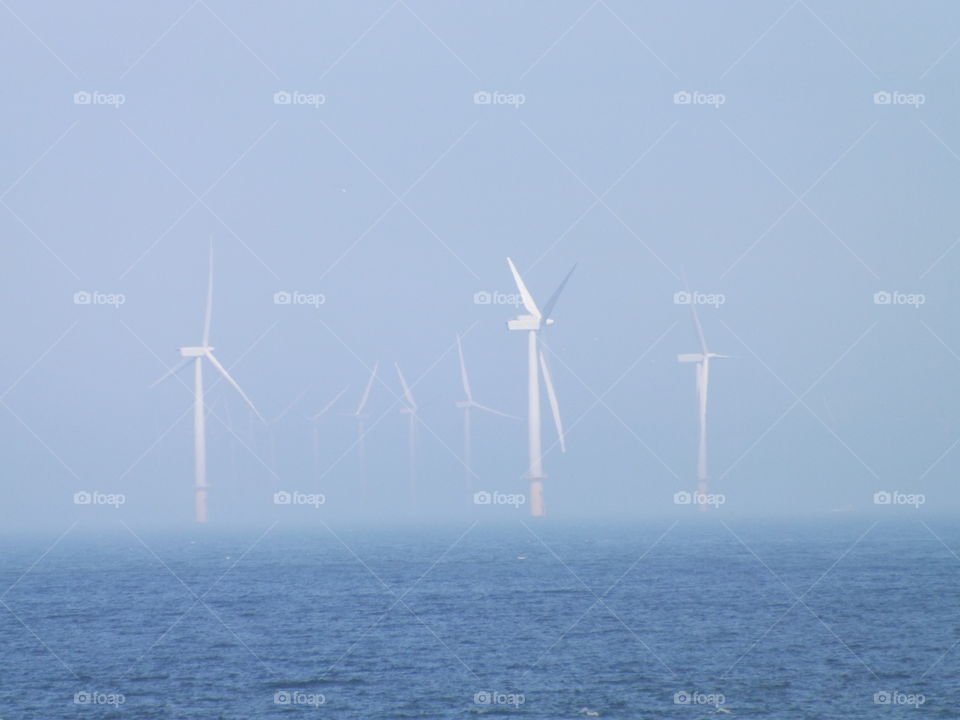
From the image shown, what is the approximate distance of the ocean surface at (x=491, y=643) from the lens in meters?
61.1

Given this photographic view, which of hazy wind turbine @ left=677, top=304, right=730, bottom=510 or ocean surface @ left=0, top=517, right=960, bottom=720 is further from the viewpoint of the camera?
hazy wind turbine @ left=677, top=304, right=730, bottom=510

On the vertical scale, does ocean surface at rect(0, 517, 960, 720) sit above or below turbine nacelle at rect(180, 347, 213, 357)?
below

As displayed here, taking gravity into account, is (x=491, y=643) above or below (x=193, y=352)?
below

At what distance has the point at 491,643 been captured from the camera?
7994cm

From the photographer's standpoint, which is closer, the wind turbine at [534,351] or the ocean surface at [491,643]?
the ocean surface at [491,643]

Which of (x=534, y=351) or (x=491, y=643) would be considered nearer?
(x=491, y=643)

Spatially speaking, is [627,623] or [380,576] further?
[380,576]

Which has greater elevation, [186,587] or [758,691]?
[186,587]

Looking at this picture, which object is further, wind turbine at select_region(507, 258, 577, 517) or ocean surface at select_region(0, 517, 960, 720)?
wind turbine at select_region(507, 258, 577, 517)

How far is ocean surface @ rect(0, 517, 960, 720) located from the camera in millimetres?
61094

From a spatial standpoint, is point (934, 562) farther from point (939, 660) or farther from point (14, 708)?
point (14, 708)

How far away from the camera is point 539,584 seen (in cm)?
12250

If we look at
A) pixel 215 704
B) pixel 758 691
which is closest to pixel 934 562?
pixel 758 691

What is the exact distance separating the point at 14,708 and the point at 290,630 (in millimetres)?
28837
